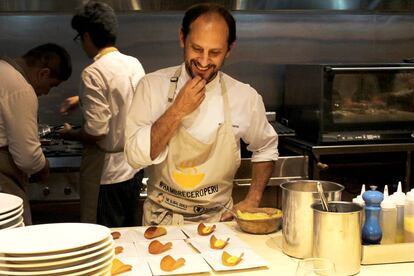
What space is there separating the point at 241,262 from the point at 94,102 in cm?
180

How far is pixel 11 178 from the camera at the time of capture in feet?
9.09

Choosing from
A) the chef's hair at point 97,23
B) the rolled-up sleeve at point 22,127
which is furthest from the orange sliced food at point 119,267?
the chef's hair at point 97,23

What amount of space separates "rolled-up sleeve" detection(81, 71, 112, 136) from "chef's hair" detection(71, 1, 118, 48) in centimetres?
22

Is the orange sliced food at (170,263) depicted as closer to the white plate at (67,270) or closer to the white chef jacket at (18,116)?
the white plate at (67,270)

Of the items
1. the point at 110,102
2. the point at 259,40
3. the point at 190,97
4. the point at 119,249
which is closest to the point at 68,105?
the point at 110,102

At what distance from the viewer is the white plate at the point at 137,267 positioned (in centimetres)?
145

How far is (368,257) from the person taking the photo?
157 cm

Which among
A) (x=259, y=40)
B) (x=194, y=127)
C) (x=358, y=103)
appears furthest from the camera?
(x=259, y=40)

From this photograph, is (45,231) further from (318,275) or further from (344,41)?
(344,41)

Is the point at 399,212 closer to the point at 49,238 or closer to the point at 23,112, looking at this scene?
the point at 49,238

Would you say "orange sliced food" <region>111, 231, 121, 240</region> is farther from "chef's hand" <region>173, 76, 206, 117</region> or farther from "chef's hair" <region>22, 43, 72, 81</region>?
"chef's hair" <region>22, 43, 72, 81</region>

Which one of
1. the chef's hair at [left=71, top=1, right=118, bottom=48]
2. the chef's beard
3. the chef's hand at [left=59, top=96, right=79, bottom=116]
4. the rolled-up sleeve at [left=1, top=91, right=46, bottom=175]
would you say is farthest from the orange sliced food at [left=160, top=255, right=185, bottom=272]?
the chef's hand at [left=59, top=96, right=79, bottom=116]

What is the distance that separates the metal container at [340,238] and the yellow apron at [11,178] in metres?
1.76

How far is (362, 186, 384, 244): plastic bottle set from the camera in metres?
1.59
